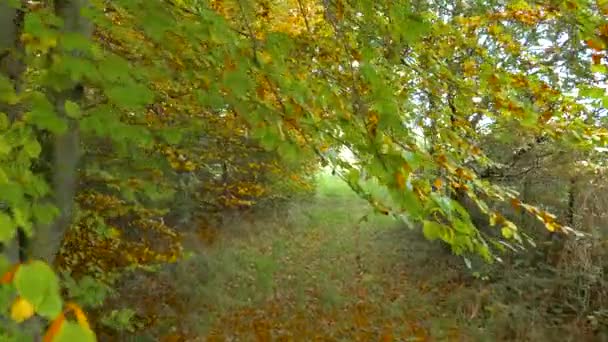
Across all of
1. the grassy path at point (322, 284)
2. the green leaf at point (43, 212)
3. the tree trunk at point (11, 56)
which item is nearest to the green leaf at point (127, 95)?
the green leaf at point (43, 212)

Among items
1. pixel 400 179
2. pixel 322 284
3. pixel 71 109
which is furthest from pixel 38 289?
pixel 322 284

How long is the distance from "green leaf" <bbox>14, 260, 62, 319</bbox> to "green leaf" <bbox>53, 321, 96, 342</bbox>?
0.07 m

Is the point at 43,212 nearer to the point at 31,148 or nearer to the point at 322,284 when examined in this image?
the point at 31,148

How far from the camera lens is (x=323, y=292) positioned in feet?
32.6

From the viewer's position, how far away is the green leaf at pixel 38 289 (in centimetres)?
91

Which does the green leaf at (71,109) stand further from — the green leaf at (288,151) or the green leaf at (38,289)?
the green leaf at (38,289)

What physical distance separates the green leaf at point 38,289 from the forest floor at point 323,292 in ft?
21.8

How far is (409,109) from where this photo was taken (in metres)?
4.10

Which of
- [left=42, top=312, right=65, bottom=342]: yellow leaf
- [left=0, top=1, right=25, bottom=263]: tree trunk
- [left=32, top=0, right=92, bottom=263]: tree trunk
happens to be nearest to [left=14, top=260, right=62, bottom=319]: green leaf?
[left=42, top=312, right=65, bottom=342]: yellow leaf

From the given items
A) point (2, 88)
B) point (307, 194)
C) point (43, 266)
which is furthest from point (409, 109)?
point (307, 194)

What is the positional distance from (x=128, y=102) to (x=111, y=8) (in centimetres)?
265

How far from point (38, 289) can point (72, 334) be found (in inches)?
5.0

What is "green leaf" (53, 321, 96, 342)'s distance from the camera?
0.85m

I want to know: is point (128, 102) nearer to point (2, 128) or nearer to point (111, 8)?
point (2, 128)
